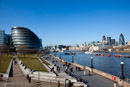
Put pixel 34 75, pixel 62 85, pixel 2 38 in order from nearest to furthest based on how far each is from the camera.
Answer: pixel 62 85, pixel 34 75, pixel 2 38

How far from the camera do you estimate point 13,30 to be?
122m

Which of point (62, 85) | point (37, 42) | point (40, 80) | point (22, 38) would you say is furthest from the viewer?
point (37, 42)

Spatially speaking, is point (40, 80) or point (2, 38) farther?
point (2, 38)

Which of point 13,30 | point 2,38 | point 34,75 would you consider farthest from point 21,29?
point 34,75

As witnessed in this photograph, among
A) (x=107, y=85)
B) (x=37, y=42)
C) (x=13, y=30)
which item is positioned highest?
(x=13, y=30)

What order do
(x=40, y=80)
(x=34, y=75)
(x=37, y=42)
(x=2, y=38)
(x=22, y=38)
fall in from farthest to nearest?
(x=2, y=38) → (x=37, y=42) → (x=22, y=38) → (x=34, y=75) → (x=40, y=80)

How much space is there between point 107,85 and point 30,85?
1019 centimetres

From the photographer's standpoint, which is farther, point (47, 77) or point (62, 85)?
point (47, 77)

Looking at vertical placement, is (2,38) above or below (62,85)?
above

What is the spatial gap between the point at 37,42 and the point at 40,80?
111692 mm

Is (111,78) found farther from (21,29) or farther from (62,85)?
(21,29)

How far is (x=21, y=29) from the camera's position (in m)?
121

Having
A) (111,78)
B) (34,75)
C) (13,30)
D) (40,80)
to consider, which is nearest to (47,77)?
(40,80)

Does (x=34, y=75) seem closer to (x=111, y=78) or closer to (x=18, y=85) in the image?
(x=18, y=85)
